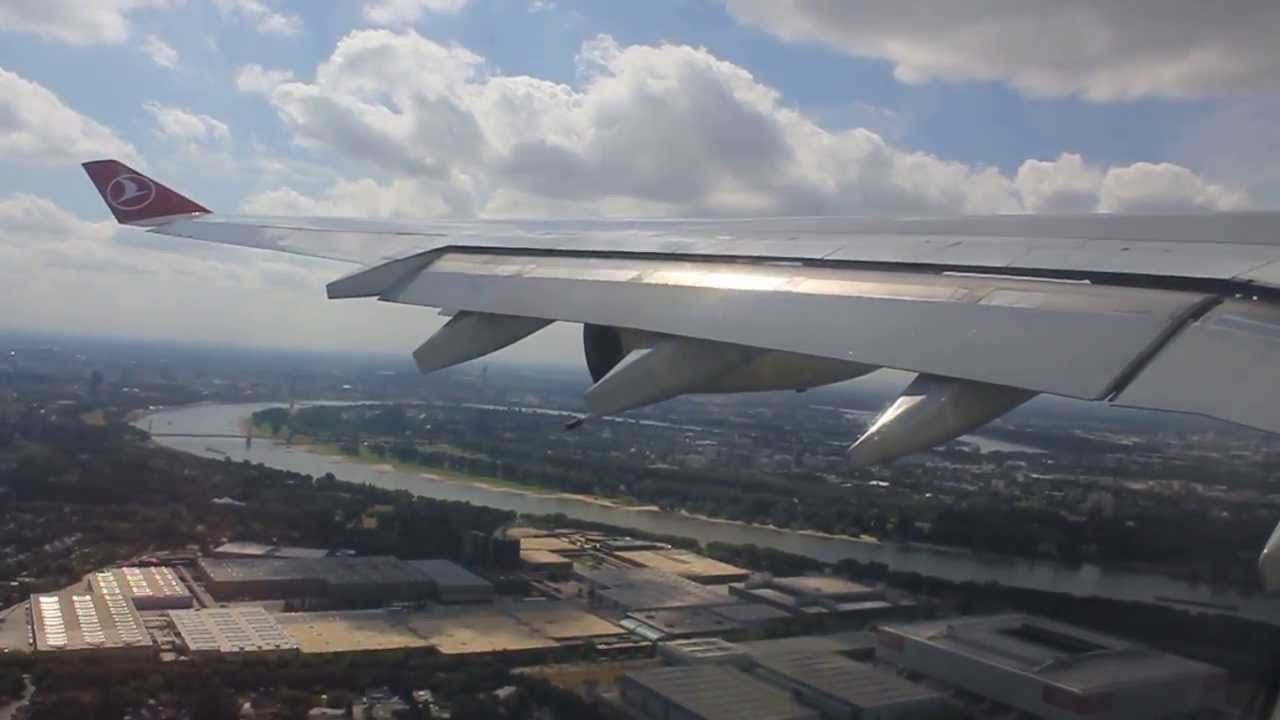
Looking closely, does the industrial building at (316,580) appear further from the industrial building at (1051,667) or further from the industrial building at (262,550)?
the industrial building at (1051,667)

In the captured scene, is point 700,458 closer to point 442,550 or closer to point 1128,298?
point 442,550

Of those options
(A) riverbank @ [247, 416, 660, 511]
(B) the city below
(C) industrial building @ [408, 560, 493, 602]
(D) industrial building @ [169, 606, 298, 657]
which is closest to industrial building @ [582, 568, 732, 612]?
(B) the city below

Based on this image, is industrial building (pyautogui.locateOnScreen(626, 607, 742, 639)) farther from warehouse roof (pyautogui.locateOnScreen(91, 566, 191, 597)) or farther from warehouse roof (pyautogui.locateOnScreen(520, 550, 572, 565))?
warehouse roof (pyautogui.locateOnScreen(91, 566, 191, 597))

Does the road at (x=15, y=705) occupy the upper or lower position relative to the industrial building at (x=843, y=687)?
lower

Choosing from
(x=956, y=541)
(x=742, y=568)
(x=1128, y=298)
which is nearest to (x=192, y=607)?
(x=742, y=568)

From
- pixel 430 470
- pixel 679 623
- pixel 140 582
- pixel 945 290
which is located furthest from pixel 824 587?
pixel 430 470

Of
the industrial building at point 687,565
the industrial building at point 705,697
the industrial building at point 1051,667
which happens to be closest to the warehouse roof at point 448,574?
the industrial building at point 687,565
